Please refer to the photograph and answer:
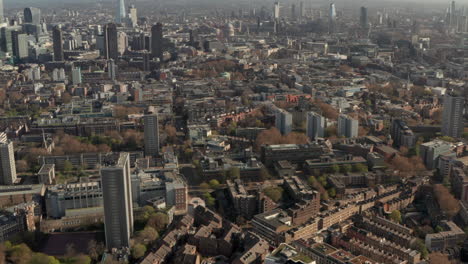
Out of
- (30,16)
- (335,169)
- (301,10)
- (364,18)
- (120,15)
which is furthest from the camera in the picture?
(120,15)

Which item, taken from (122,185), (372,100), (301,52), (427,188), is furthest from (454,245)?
(301,52)

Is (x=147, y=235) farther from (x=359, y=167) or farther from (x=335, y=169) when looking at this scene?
(x=359, y=167)

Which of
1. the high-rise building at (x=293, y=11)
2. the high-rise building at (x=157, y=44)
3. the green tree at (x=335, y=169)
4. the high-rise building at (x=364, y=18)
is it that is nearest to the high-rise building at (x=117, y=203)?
the green tree at (x=335, y=169)

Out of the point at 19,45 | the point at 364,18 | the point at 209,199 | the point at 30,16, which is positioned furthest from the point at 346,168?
the point at 30,16

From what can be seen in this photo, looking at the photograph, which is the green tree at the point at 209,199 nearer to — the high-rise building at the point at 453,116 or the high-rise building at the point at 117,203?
the high-rise building at the point at 117,203

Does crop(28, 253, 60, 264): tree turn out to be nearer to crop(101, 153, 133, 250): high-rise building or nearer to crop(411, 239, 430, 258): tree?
crop(101, 153, 133, 250): high-rise building
